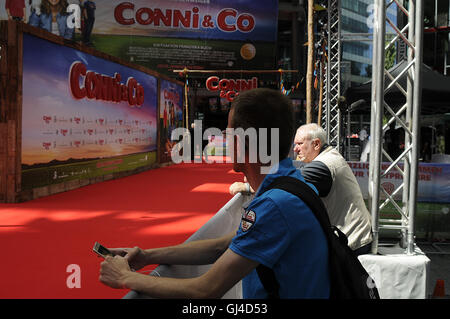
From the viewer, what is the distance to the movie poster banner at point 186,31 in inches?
818

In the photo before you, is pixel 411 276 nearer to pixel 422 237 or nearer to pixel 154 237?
pixel 154 237


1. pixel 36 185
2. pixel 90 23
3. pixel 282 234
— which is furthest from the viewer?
pixel 90 23

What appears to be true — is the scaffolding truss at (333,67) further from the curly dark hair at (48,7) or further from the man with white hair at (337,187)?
the curly dark hair at (48,7)

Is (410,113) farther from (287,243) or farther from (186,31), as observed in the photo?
(186,31)

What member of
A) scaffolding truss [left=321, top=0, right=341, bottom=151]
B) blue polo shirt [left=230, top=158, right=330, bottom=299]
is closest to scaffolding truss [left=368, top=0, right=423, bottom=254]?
blue polo shirt [left=230, top=158, right=330, bottom=299]

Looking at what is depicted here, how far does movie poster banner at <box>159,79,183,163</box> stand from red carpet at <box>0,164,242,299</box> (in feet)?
13.4

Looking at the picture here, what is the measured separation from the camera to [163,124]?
1163cm

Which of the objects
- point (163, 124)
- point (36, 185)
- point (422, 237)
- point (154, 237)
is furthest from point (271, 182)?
point (163, 124)

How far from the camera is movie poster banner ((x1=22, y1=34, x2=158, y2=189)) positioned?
19.0ft

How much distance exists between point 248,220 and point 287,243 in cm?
15

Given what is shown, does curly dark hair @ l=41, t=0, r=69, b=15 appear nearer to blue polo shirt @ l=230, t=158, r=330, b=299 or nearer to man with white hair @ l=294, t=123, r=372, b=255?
man with white hair @ l=294, t=123, r=372, b=255
